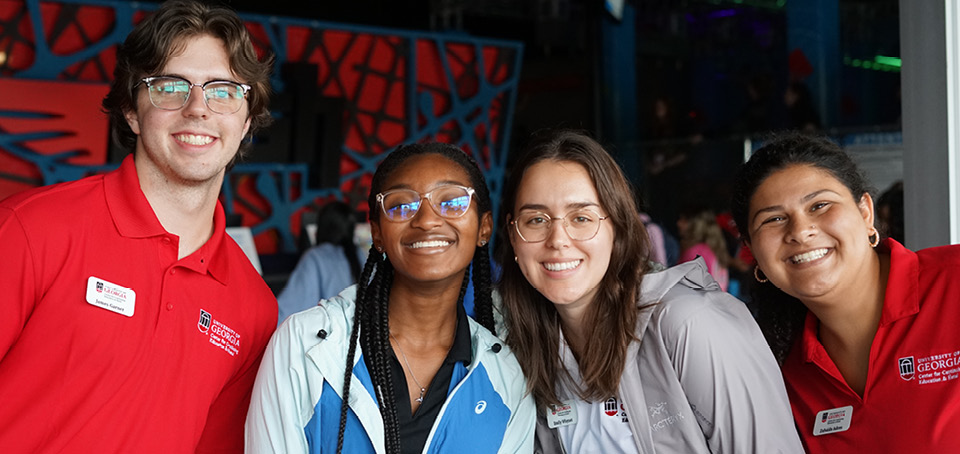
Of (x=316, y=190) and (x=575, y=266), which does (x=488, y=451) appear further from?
(x=316, y=190)

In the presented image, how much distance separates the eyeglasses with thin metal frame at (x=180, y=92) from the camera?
2227 mm

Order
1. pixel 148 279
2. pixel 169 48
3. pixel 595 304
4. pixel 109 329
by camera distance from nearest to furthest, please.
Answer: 1. pixel 109 329
2. pixel 148 279
3. pixel 169 48
4. pixel 595 304

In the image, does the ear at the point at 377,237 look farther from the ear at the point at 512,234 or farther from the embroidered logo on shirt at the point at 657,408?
the embroidered logo on shirt at the point at 657,408

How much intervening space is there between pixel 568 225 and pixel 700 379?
0.54 metres

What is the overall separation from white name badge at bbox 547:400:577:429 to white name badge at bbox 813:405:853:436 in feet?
2.29

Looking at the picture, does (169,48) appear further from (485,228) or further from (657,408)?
(657,408)

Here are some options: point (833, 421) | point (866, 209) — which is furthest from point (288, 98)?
point (833, 421)

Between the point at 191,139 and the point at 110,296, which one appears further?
the point at 191,139

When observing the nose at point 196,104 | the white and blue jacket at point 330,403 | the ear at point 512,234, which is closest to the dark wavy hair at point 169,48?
the nose at point 196,104

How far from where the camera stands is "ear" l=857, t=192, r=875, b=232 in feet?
7.80

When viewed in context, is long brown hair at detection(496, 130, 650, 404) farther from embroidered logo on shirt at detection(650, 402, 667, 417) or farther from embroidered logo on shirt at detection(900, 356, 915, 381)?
embroidered logo on shirt at detection(900, 356, 915, 381)

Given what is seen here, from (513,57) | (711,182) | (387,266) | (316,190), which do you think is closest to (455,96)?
(513,57)

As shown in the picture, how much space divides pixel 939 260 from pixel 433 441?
1.49 meters

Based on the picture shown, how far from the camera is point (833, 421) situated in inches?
93.0
